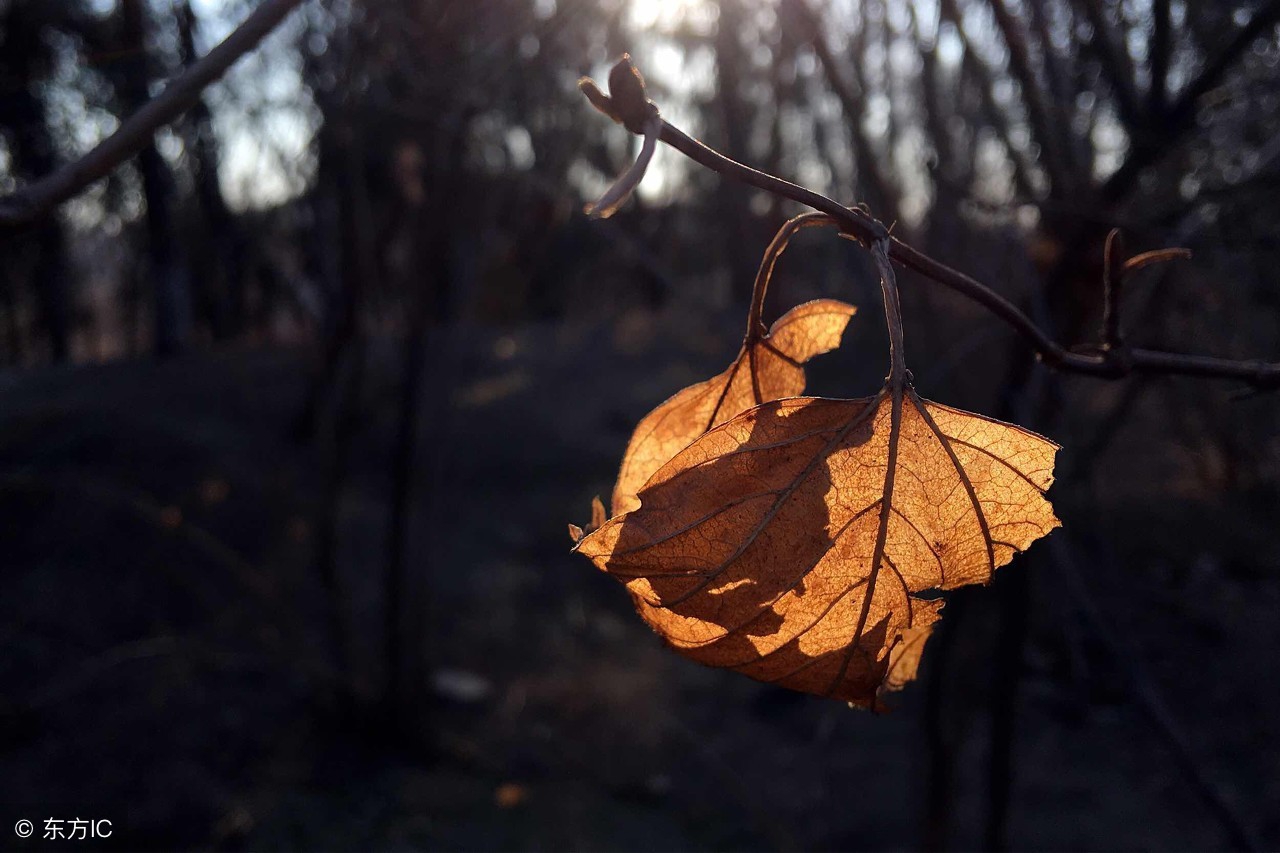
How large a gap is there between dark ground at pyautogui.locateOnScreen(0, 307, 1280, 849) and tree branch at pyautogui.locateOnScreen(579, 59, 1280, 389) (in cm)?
134

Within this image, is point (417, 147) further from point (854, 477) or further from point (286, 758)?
point (854, 477)

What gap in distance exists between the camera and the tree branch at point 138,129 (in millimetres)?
556

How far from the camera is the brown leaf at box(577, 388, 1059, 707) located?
56 cm

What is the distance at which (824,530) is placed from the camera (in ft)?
1.88

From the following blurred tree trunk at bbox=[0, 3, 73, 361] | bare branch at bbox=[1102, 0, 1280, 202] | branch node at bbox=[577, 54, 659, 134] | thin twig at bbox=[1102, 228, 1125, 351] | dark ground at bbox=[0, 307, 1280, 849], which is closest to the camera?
branch node at bbox=[577, 54, 659, 134]

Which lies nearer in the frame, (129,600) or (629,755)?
(629,755)

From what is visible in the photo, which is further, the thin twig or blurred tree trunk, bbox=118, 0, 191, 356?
blurred tree trunk, bbox=118, 0, 191, 356

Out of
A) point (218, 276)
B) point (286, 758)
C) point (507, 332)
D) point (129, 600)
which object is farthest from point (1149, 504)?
point (218, 276)

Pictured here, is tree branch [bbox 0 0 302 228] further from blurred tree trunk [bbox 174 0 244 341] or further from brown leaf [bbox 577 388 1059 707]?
blurred tree trunk [bbox 174 0 244 341]

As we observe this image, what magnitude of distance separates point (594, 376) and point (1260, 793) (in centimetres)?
578

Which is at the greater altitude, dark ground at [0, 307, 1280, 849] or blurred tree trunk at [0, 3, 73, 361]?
blurred tree trunk at [0, 3, 73, 361]

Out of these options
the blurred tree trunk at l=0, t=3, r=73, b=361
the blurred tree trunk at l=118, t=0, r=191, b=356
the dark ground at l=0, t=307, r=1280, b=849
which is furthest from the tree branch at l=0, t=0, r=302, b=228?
the blurred tree trunk at l=118, t=0, r=191, b=356

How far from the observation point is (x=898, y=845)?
10.7 feet

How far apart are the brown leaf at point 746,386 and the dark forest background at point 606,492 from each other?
1.13 ft
